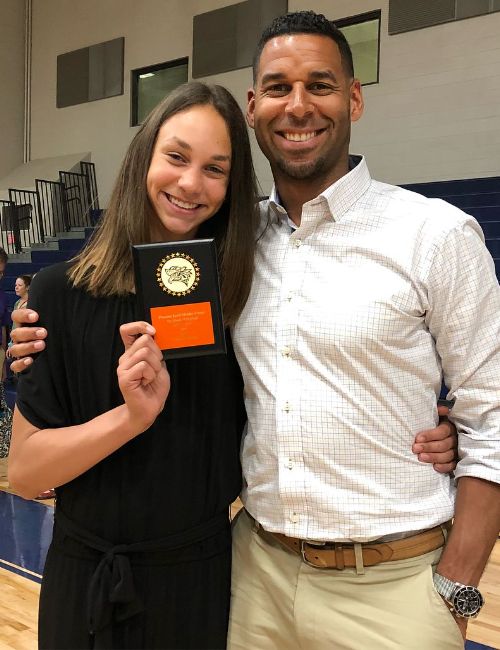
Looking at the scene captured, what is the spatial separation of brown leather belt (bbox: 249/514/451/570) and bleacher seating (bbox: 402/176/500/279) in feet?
16.6

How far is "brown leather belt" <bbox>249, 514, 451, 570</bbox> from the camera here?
55.4 inches

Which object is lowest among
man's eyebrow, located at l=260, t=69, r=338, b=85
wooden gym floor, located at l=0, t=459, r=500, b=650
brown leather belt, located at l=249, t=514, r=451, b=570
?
wooden gym floor, located at l=0, t=459, r=500, b=650

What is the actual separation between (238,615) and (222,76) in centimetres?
948

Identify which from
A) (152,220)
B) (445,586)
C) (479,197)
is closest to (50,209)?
(479,197)

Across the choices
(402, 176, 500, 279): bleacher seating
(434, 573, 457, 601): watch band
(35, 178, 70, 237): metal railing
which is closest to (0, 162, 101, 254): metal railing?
(35, 178, 70, 237): metal railing

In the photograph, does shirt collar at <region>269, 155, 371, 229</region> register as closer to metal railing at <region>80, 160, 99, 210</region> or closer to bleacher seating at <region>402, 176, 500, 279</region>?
bleacher seating at <region>402, 176, 500, 279</region>

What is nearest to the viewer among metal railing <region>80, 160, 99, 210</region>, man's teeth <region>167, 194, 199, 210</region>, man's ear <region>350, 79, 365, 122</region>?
man's teeth <region>167, 194, 199, 210</region>

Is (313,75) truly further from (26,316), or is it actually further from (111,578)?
(111,578)

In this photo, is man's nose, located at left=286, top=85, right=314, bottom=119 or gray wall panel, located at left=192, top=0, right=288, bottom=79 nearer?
man's nose, located at left=286, top=85, right=314, bottom=119

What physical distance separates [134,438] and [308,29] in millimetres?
925

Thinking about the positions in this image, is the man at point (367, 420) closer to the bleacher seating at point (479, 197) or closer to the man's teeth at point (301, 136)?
the man's teeth at point (301, 136)

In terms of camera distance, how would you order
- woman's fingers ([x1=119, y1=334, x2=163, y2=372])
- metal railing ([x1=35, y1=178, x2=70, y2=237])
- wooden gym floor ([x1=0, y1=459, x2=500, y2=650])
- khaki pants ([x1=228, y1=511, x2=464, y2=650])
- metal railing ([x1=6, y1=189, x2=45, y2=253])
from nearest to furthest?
woman's fingers ([x1=119, y1=334, x2=163, y2=372]) < khaki pants ([x1=228, y1=511, x2=464, y2=650]) < wooden gym floor ([x1=0, y1=459, x2=500, y2=650]) < metal railing ([x1=6, y1=189, x2=45, y2=253]) < metal railing ([x1=35, y1=178, x2=70, y2=237])

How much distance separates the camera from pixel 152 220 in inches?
60.6

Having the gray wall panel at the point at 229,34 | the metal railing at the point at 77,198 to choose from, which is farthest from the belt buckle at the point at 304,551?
the metal railing at the point at 77,198
